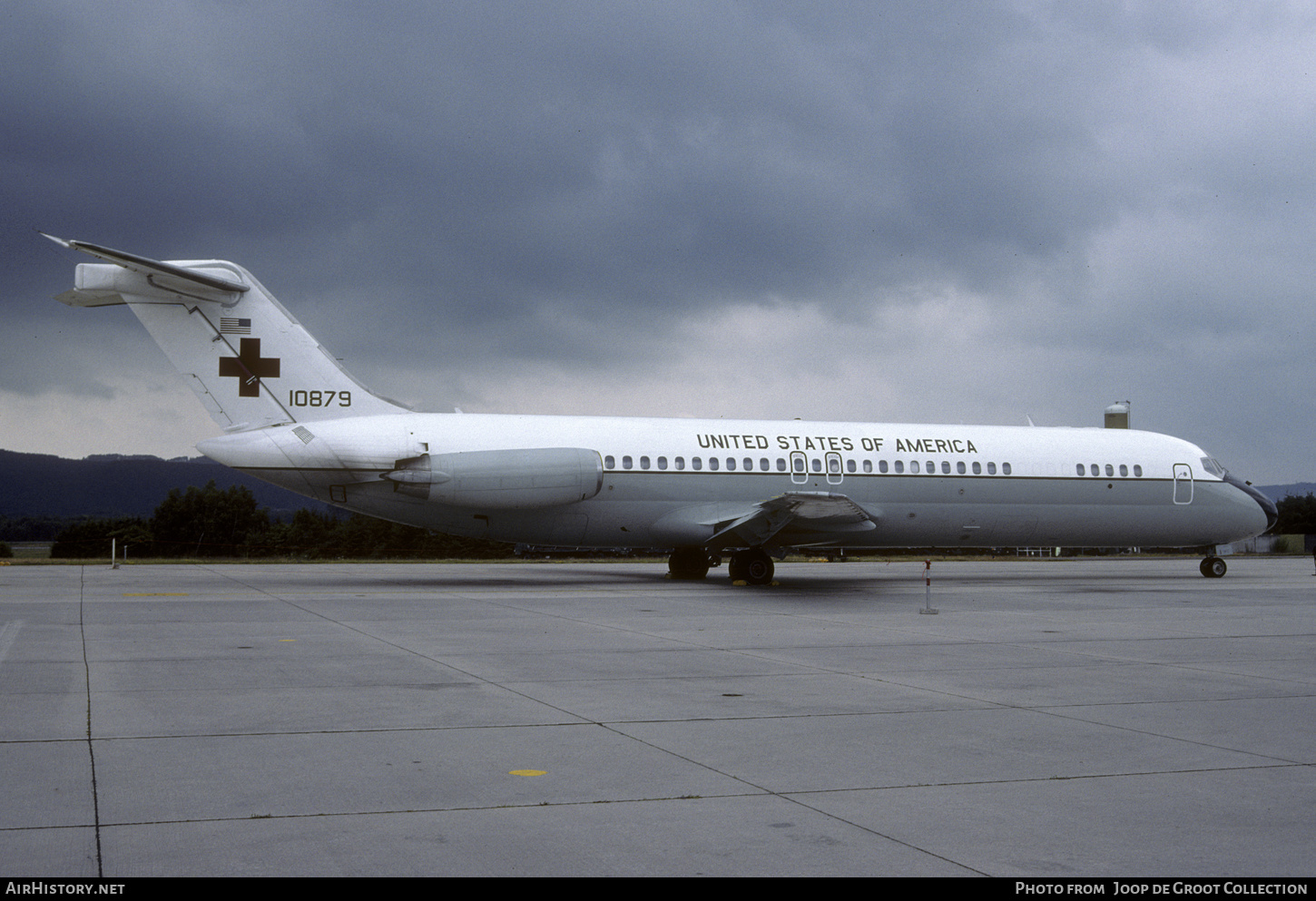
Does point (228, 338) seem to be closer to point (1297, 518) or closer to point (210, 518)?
point (210, 518)

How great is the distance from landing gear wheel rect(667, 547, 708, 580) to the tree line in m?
21.1

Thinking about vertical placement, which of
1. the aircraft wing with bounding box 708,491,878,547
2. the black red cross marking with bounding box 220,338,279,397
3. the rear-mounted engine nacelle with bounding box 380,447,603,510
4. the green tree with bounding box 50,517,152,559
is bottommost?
the green tree with bounding box 50,517,152,559

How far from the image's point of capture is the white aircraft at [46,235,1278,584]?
21.0 metres

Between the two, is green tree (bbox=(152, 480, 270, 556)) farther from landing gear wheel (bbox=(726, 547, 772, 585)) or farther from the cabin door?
the cabin door

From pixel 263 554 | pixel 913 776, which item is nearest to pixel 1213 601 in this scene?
pixel 913 776

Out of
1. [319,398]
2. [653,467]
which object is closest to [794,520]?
[653,467]

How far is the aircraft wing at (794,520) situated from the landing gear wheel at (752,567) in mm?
247

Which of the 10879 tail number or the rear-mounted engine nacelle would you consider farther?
the 10879 tail number

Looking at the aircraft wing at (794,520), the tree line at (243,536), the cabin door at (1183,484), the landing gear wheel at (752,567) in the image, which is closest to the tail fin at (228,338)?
the aircraft wing at (794,520)

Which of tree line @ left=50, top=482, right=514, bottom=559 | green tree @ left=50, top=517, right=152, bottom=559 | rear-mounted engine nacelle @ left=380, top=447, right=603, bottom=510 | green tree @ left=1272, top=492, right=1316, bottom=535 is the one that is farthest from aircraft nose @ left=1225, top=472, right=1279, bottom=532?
green tree @ left=1272, top=492, right=1316, bottom=535

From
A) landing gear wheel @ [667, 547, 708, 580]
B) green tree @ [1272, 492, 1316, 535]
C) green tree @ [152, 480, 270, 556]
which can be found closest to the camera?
landing gear wheel @ [667, 547, 708, 580]

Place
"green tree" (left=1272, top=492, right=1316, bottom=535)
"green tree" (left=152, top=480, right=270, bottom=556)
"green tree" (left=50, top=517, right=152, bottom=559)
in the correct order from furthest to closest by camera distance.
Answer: "green tree" (left=152, top=480, right=270, bottom=556)
"green tree" (left=1272, top=492, right=1316, bottom=535)
"green tree" (left=50, top=517, right=152, bottom=559)

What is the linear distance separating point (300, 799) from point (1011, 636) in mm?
10632

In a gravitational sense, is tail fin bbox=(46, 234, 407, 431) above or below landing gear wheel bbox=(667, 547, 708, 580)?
above
